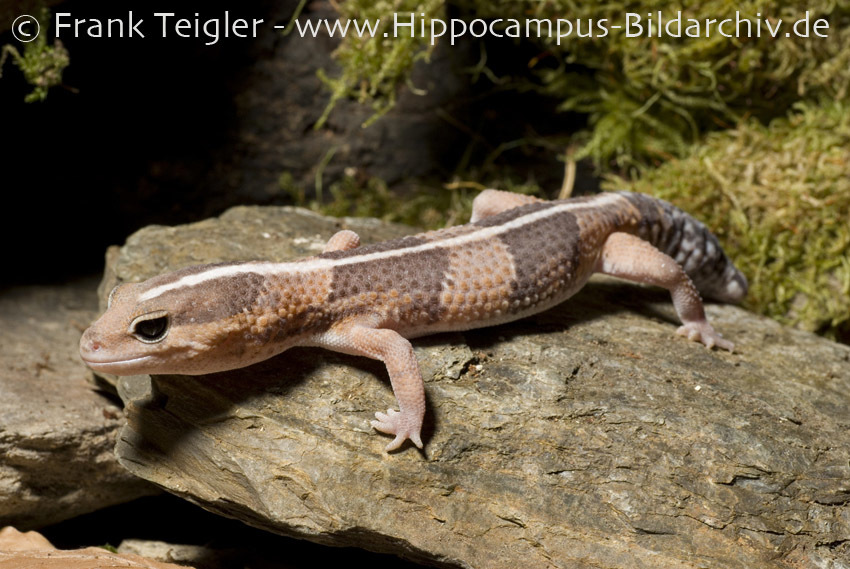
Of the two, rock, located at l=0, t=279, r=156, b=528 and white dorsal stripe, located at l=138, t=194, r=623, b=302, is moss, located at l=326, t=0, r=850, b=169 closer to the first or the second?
white dorsal stripe, located at l=138, t=194, r=623, b=302

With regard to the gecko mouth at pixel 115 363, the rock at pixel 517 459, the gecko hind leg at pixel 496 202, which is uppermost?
the gecko hind leg at pixel 496 202

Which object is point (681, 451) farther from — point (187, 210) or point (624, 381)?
point (187, 210)

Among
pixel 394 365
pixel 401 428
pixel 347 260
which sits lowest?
pixel 401 428

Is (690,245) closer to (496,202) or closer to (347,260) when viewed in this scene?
(496,202)

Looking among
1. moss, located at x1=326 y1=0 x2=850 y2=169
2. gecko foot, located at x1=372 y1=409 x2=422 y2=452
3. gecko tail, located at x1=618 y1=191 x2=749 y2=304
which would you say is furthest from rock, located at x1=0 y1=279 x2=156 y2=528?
gecko tail, located at x1=618 y1=191 x2=749 y2=304

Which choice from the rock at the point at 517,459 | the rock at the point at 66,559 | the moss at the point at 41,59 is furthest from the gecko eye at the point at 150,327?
the moss at the point at 41,59

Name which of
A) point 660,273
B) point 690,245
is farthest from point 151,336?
point 690,245

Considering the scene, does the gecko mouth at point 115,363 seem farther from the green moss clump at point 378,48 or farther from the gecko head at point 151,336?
the green moss clump at point 378,48
